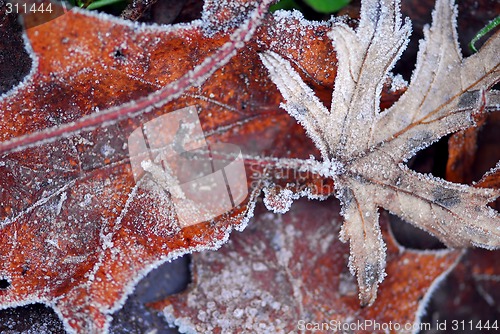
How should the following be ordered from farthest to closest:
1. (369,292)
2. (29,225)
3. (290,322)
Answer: (290,322)
(369,292)
(29,225)

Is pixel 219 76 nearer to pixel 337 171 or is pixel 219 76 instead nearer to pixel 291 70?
pixel 291 70

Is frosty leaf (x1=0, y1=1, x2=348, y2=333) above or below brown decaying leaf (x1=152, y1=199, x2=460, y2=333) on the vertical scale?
above

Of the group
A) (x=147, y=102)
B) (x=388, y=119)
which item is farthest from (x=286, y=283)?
(x=147, y=102)

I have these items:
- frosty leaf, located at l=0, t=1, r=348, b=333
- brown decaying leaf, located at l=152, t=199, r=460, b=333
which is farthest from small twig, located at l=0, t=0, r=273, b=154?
brown decaying leaf, located at l=152, t=199, r=460, b=333

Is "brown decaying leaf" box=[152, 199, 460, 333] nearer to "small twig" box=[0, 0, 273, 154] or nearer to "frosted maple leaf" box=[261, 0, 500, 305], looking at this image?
"frosted maple leaf" box=[261, 0, 500, 305]

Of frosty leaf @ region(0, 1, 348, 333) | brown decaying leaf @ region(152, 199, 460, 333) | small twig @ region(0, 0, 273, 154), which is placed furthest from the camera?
brown decaying leaf @ region(152, 199, 460, 333)

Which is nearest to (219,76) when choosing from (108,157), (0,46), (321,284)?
(108,157)
